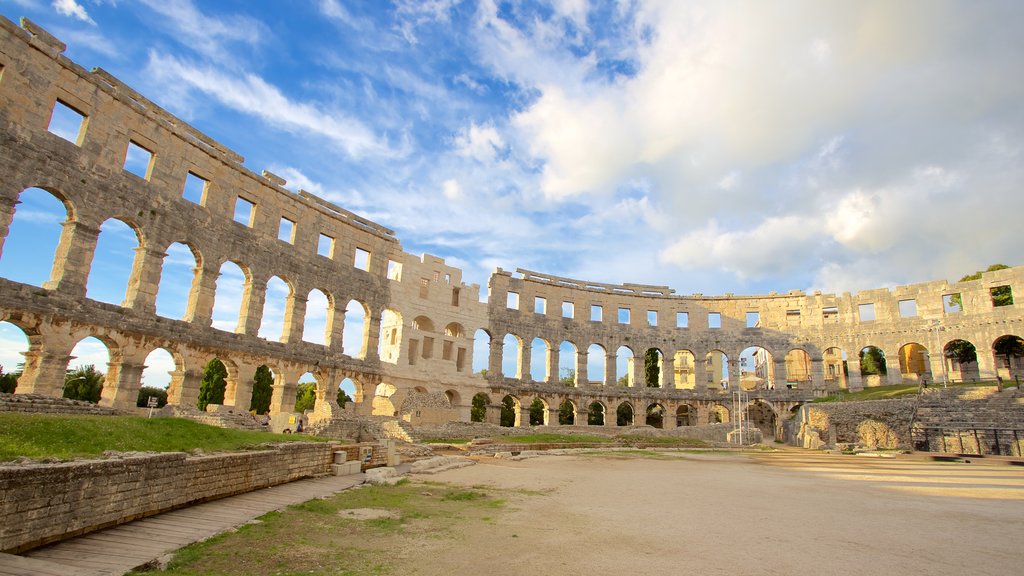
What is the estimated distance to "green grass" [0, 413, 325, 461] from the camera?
307 inches

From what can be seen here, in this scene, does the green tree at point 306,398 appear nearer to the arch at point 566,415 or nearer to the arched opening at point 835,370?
the arch at point 566,415

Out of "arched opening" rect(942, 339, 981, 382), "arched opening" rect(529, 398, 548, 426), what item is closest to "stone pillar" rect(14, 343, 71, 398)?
"arched opening" rect(529, 398, 548, 426)

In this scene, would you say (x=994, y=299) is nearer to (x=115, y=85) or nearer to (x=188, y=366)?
(x=188, y=366)

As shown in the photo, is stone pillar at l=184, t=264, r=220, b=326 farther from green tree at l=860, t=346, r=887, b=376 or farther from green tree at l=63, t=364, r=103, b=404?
green tree at l=860, t=346, r=887, b=376

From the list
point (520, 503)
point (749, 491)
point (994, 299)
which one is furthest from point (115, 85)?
point (994, 299)

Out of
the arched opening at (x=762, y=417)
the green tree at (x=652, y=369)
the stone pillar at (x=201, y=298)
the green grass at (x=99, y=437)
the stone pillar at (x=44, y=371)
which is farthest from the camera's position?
the green tree at (x=652, y=369)

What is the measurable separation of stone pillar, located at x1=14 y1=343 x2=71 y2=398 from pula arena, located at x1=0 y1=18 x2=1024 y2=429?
0.20ft

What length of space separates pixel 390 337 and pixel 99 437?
2682 centimetres

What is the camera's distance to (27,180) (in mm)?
19344

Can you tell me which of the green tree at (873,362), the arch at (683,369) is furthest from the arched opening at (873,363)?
the arch at (683,369)

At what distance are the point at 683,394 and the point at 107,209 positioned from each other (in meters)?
38.6

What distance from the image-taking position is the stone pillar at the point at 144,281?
22.9 m

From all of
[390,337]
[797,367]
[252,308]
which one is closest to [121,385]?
[252,308]

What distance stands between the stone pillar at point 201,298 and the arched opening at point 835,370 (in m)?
42.8
